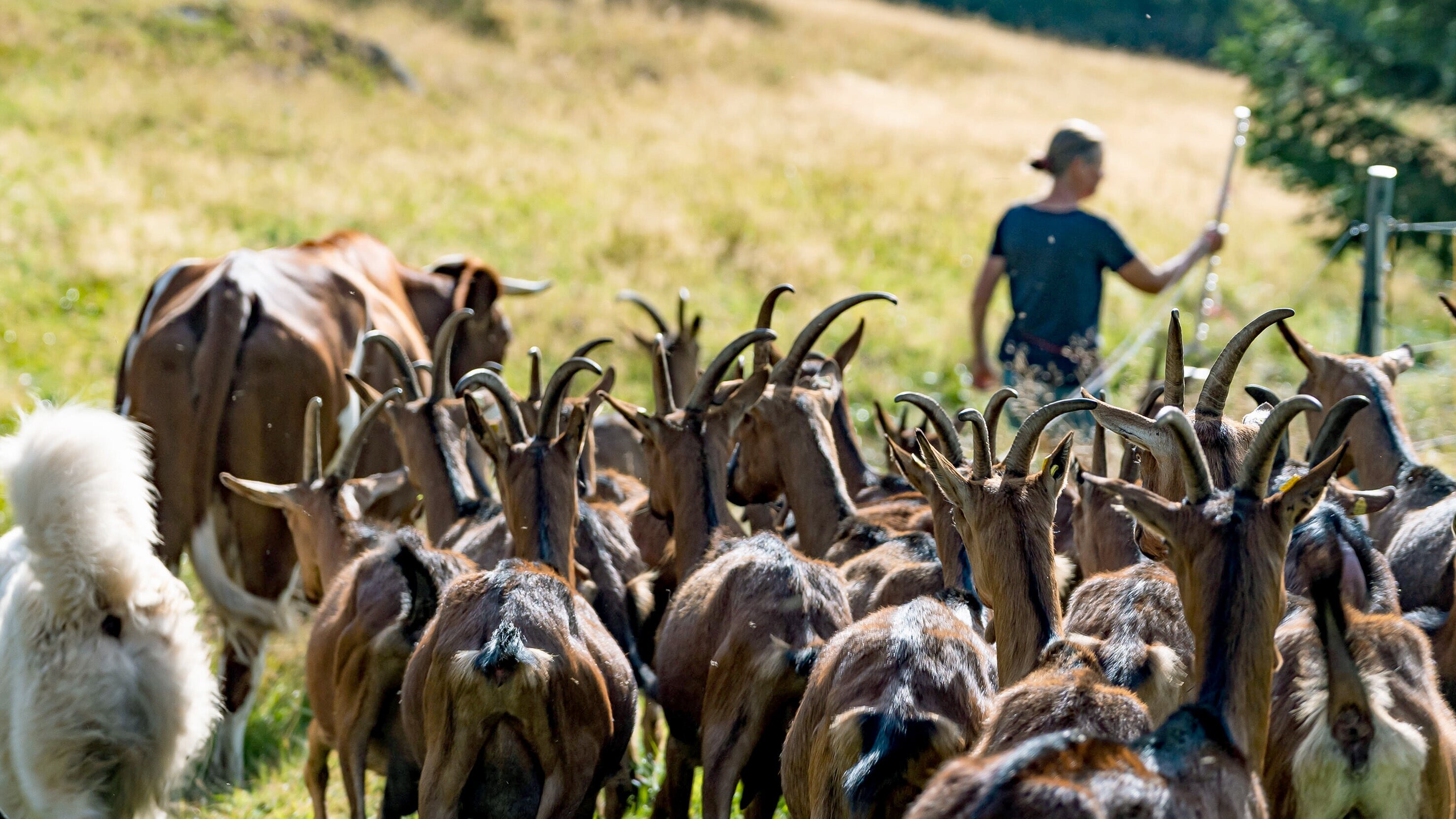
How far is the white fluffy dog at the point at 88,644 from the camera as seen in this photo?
465 cm

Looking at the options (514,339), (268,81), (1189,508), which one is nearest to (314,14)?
(268,81)

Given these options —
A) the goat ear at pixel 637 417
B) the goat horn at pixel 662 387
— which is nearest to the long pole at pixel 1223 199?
the goat horn at pixel 662 387

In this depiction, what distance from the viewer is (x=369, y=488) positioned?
5.99 metres

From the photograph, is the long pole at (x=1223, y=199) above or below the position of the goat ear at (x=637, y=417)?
above

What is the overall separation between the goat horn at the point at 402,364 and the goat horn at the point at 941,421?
2498mm

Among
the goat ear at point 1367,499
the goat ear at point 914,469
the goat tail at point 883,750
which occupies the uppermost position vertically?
the goat ear at point 1367,499

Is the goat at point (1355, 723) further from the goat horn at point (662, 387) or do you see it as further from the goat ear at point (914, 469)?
the goat horn at point (662, 387)

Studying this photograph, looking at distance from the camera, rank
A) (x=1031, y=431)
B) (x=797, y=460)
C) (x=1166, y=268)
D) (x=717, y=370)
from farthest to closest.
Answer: (x=1166, y=268)
(x=797, y=460)
(x=717, y=370)
(x=1031, y=431)

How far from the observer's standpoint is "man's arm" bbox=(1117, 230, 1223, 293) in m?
7.78

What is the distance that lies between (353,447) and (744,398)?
1.64m

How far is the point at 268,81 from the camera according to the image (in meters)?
23.1

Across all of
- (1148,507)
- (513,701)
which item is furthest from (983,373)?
(1148,507)

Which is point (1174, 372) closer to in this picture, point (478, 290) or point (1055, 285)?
point (1055, 285)

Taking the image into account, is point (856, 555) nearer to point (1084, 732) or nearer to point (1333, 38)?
point (1084, 732)
